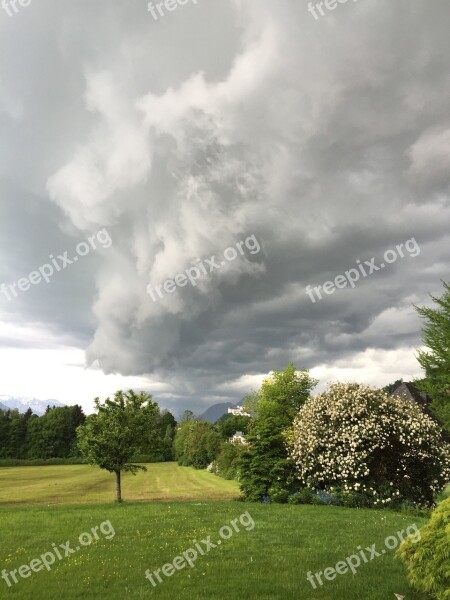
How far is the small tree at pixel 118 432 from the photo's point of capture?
31.6m

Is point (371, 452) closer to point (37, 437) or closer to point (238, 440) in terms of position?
point (238, 440)

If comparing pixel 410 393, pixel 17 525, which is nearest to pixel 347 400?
pixel 17 525

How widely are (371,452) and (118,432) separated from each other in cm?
1778

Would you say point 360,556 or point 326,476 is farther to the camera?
point 326,476

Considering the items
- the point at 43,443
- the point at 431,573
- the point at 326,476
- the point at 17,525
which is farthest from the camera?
the point at 43,443

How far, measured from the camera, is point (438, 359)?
39719 mm

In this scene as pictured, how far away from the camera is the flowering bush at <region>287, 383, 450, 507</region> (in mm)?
25438

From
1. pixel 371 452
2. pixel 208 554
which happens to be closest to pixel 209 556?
pixel 208 554

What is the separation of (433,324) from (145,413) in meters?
28.1

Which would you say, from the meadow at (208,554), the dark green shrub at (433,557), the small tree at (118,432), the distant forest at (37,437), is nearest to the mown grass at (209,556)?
the meadow at (208,554)

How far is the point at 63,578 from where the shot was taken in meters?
10.9

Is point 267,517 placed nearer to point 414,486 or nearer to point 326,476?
point 326,476

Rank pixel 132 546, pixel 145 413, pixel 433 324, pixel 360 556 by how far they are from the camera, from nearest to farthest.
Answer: pixel 360 556
pixel 132 546
pixel 145 413
pixel 433 324

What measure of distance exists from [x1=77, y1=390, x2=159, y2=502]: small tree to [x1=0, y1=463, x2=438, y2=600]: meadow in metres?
8.52
